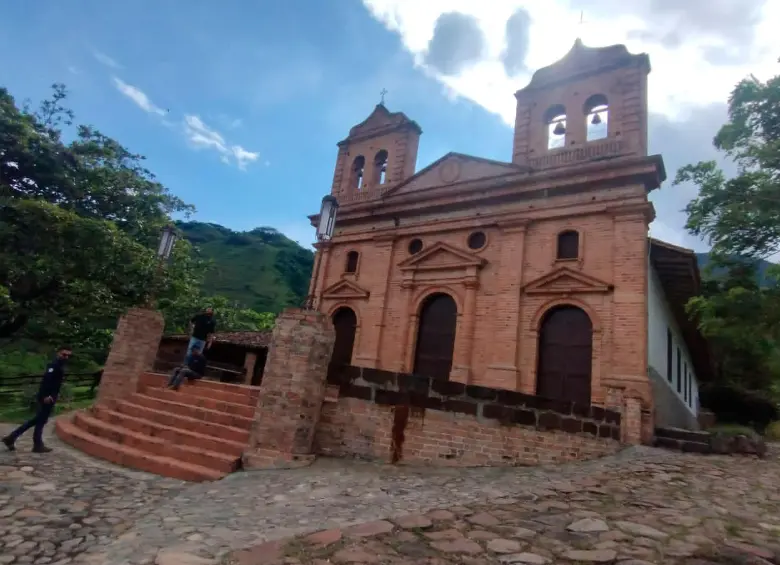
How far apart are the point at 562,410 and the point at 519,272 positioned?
240 inches

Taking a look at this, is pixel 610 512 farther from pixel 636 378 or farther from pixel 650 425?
pixel 636 378

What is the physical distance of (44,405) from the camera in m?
6.96

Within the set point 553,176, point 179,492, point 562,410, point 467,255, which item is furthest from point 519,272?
point 179,492

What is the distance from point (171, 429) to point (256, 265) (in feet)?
184

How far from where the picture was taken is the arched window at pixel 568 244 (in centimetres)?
1283

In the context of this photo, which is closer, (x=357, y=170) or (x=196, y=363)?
(x=196, y=363)

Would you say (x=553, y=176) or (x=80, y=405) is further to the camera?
(x=553, y=176)

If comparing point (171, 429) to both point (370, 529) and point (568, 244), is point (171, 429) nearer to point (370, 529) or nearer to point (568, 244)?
point (370, 529)

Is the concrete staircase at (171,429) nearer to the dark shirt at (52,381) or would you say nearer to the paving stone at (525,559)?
the dark shirt at (52,381)

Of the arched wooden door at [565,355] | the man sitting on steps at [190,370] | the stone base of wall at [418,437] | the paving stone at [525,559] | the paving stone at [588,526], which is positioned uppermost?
the arched wooden door at [565,355]

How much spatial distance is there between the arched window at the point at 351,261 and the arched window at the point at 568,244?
715 cm

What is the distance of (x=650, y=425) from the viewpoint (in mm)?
9547

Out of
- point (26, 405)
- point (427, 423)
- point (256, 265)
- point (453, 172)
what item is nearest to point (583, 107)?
point (453, 172)

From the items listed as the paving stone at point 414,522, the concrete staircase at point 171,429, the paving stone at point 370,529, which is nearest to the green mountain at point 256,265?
the concrete staircase at point 171,429
